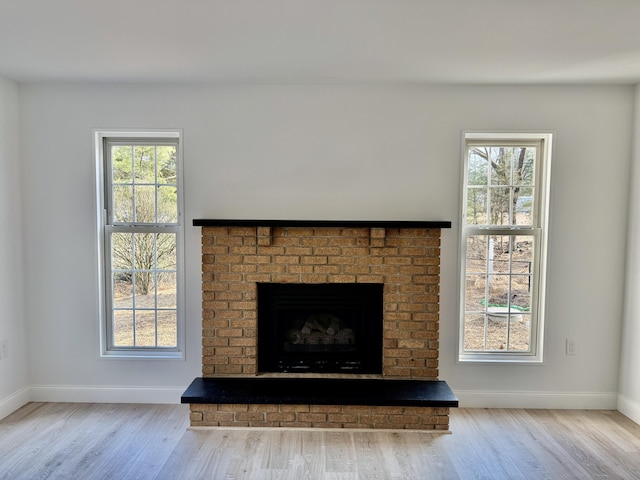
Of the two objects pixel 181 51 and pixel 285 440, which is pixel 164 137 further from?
pixel 285 440

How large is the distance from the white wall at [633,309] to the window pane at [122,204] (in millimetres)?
3850

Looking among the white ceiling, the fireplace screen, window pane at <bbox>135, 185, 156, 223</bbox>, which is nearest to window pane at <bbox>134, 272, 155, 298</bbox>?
window pane at <bbox>135, 185, 156, 223</bbox>

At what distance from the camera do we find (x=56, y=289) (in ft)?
10.3

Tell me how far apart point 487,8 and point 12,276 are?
3564 millimetres

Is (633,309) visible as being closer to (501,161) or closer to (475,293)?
(475,293)

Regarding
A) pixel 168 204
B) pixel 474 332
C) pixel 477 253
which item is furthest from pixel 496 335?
pixel 168 204

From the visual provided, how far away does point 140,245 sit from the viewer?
3.21 m

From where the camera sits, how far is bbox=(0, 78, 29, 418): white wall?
2934 mm

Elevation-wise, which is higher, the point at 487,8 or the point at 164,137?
the point at 487,8

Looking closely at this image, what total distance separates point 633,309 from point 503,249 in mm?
1003

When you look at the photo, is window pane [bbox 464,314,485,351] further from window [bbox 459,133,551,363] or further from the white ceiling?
the white ceiling

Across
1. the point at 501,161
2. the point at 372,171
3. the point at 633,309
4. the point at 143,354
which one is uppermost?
the point at 501,161

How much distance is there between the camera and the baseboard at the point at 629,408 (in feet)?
9.59

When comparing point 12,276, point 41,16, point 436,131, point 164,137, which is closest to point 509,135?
point 436,131
